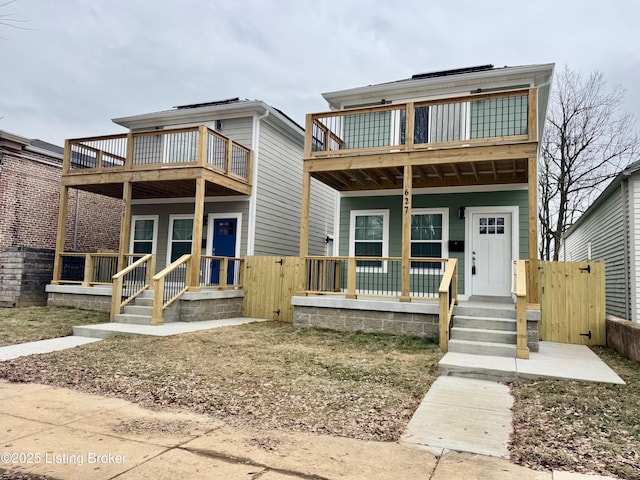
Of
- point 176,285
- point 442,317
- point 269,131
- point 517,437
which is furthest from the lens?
point 269,131

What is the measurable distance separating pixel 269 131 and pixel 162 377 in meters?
9.54

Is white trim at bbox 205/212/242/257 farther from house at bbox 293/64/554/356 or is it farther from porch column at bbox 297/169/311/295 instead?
porch column at bbox 297/169/311/295

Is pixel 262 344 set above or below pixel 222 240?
below

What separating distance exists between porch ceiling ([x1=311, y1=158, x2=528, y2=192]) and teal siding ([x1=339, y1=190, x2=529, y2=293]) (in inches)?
11.6

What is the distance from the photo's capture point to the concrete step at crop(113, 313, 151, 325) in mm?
9570

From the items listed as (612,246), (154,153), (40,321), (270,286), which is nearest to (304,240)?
(270,286)

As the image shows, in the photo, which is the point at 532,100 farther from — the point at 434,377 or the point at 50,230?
the point at 50,230

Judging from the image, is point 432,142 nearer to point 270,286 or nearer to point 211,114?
point 270,286

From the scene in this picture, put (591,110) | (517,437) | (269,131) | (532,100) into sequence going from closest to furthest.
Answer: (517,437) → (532,100) → (269,131) → (591,110)

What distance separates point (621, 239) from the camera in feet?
34.2

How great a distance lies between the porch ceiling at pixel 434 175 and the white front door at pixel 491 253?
0.86m

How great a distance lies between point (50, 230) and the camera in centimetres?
1397

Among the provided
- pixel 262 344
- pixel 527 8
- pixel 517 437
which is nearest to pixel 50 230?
pixel 262 344

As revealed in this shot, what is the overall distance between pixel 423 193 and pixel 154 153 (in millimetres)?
8026
